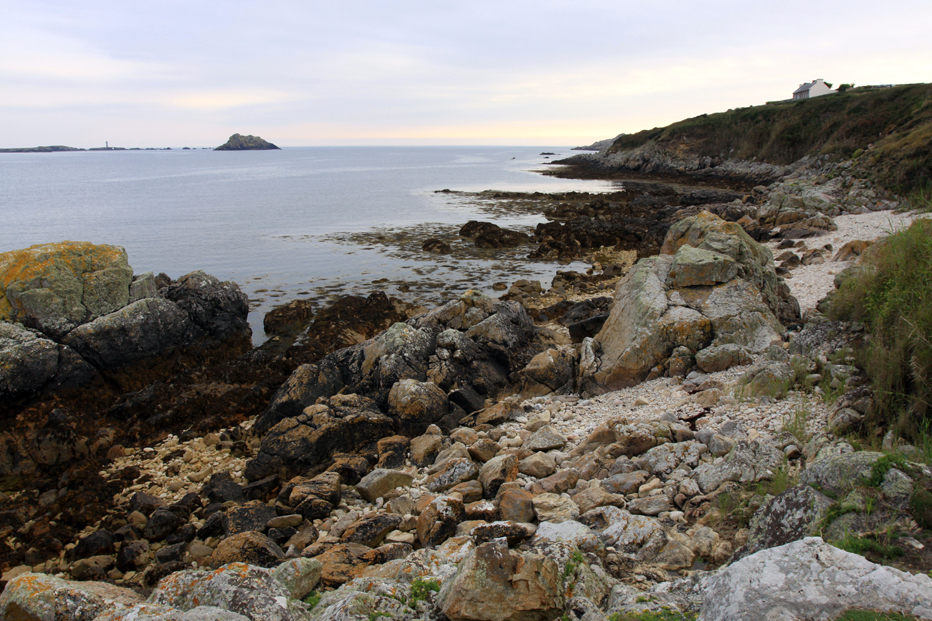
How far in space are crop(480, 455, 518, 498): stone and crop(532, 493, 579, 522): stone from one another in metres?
0.63

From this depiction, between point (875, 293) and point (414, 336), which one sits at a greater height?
point (875, 293)

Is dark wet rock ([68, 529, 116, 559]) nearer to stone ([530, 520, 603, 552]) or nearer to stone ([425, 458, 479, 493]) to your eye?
stone ([425, 458, 479, 493])

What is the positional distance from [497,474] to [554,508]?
3.35 ft

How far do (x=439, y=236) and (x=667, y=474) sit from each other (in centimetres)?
2663

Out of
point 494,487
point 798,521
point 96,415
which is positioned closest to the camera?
point 798,521

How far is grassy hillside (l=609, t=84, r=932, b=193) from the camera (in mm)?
25656

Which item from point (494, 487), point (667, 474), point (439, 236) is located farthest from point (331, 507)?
point (439, 236)

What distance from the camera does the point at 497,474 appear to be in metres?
6.26

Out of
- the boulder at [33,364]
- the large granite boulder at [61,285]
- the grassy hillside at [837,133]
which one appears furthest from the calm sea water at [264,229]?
the grassy hillside at [837,133]

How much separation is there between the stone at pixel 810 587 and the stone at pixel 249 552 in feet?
15.0

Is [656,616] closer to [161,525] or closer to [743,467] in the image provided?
[743,467]

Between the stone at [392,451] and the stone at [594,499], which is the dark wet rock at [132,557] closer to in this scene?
the stone at [392,451]

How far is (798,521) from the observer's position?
3.71 metres

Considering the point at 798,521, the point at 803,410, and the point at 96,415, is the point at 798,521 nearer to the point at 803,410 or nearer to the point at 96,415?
the point at 803,410
